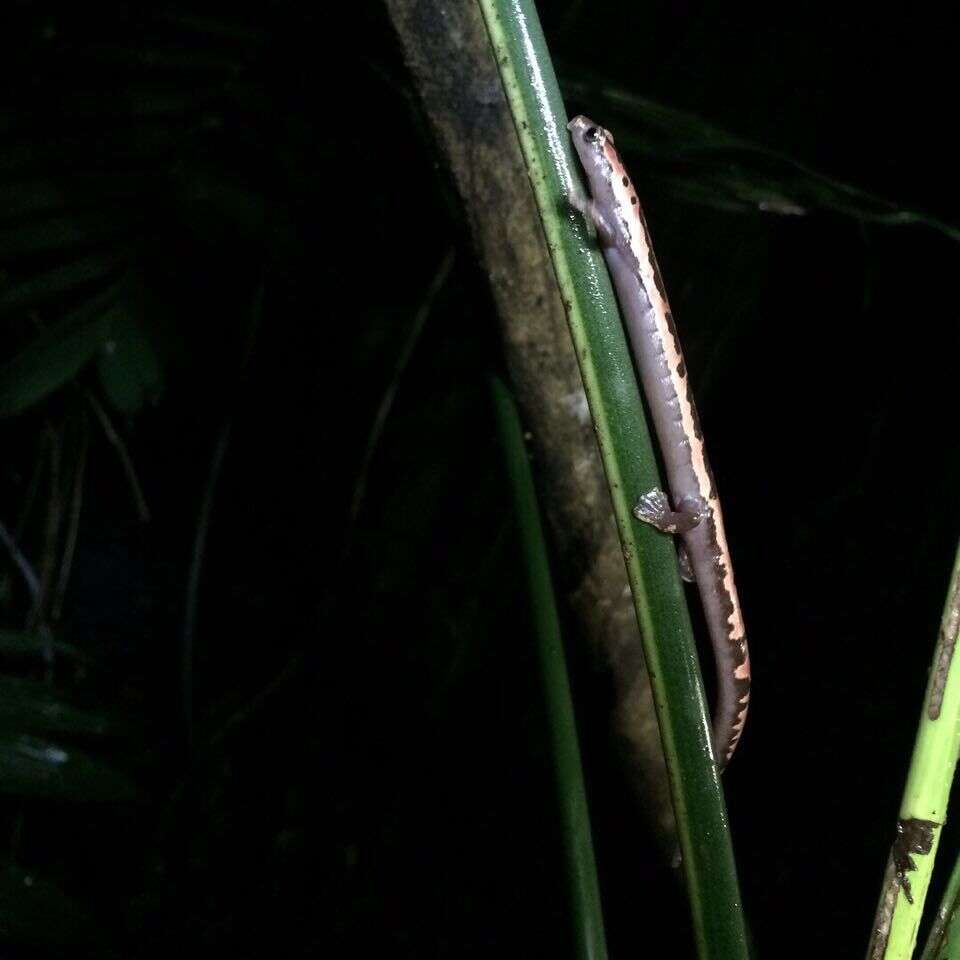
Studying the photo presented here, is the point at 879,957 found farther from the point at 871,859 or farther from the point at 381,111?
the point at 381,111

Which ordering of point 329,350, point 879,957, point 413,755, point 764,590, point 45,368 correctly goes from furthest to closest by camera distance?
point 329,350 → point 413,755 → point 764,590 → point 45,368 → point 879,957

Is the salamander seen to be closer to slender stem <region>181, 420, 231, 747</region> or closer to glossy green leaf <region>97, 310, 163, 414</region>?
glossy green leaf <region>97, 310, 163, 414</region>

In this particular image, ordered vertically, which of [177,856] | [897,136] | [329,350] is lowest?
[177,856]

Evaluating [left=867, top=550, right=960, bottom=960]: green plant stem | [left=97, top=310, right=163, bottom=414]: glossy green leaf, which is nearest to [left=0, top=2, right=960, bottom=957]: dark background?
[left=97, top=310, right=163, bottom=414]: glossy green leaf

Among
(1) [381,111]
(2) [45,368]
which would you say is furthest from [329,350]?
(2) [45,368]

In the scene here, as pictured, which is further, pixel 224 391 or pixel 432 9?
pixel 224 391

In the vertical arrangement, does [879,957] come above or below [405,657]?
below

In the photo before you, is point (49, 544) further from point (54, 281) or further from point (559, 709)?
point (559, 709)
